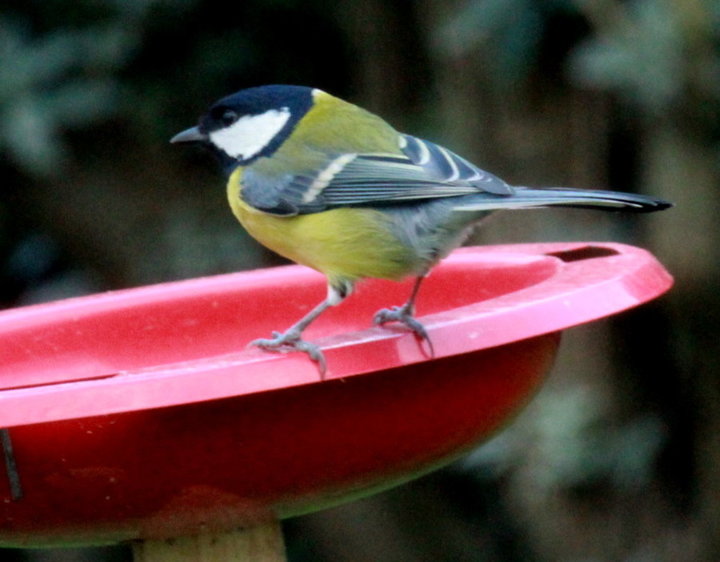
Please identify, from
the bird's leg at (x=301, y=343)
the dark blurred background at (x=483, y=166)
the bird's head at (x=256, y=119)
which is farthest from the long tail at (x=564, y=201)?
the dark blurred background at (x=483, y=166)

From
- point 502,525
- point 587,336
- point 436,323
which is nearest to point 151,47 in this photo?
point 587,336

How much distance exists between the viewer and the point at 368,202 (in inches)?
74.2

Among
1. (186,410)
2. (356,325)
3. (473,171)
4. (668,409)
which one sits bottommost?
(668,409)

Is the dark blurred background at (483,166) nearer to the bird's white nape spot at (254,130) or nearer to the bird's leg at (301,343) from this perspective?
the bird's white nape spot at (254,130)

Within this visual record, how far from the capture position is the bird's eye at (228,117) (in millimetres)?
2123

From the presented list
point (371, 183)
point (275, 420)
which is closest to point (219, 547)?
point (275, 420)

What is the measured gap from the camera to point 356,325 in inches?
86.0

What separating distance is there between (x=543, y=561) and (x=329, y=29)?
1.63 metres

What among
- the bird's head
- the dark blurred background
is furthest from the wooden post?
the dark blurred background

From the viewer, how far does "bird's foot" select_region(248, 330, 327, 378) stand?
1.32 m

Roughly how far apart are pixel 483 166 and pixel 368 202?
1.37m

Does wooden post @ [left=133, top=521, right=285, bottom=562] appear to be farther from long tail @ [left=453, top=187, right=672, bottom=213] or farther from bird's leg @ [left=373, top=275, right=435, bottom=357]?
long tail @ [left=453, top=187, right=672, bottom=213]

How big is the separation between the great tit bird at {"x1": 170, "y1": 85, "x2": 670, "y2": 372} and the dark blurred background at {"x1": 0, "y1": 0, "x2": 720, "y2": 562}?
88cm

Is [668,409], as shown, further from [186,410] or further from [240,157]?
[186,410]
